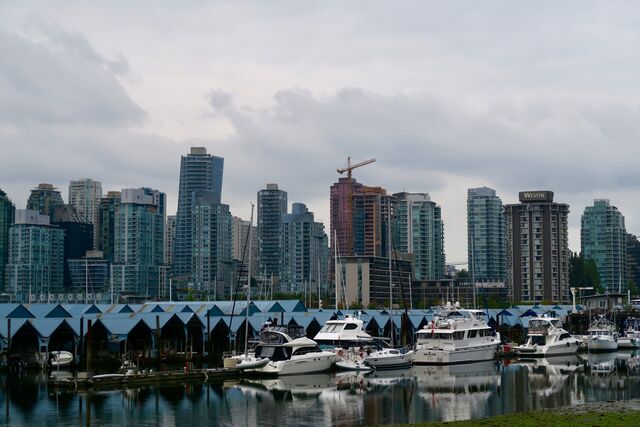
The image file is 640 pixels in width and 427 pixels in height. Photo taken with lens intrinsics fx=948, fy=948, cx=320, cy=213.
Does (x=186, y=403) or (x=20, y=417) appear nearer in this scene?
(x=20, y=417)

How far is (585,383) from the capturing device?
68875 millimetres

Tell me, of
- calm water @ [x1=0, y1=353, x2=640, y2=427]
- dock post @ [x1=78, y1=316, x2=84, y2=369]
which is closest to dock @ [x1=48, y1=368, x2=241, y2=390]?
calm water @ [x1=0, y1=353, x2=640, y2=427]

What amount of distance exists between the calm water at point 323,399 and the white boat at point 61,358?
18.2ft

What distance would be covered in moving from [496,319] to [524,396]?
196 feet

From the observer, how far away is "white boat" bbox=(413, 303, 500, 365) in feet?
277

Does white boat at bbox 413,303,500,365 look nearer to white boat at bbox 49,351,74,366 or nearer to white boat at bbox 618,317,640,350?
white boat at bbox 49,351,74,366

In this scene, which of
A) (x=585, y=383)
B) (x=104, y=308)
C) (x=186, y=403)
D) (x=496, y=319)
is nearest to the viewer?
(x=186, y=403)

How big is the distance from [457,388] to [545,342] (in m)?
36.4

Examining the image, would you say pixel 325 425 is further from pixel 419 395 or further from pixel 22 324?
pixel 22 324

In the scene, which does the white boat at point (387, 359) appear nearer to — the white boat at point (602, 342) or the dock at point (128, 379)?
the dock at point (128, 379)

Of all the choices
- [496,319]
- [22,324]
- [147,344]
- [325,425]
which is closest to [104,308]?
[147,344]

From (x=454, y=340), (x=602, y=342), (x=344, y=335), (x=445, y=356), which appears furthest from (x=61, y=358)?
(x=602, y=342)

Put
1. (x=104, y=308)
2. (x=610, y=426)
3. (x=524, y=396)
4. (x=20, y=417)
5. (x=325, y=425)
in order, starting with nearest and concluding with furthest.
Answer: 1. (x=610, y=426)
2. (x=325, y=425)
3. (x=20, y=417)
4. (x=524, y=396)
5. (x=104, y=308)

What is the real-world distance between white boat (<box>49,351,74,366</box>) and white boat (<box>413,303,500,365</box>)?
29932 mm
